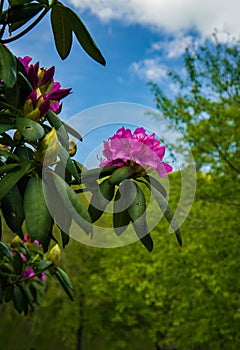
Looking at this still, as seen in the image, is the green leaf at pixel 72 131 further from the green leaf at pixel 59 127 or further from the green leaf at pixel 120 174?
the green leaf at pixel 120 174

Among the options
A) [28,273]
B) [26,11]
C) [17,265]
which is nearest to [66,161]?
[26,11]

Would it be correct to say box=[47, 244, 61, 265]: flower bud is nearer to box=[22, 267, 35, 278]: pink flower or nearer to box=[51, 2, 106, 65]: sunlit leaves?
box=[22, 267, 35, 278]: pink flower

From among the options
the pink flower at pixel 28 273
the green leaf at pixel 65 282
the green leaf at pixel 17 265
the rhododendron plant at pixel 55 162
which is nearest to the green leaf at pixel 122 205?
the rhododendron plant at pixel 55 162

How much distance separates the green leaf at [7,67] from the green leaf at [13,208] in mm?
284

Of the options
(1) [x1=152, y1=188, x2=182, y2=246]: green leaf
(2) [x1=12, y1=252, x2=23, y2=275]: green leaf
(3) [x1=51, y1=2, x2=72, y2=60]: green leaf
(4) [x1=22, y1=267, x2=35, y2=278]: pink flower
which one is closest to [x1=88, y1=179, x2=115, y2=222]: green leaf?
(1) [x1=152, y1=188, x2=182, y2=246]: green leaf

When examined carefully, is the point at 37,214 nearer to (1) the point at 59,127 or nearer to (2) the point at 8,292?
(1) the point at 59,127

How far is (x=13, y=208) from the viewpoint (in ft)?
3.95

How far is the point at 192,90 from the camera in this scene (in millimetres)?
7230

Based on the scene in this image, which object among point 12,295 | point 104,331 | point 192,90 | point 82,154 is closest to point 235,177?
point 192,90

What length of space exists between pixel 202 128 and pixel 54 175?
19.9ft

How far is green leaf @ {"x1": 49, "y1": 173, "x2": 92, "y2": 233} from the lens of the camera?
1.10 meters

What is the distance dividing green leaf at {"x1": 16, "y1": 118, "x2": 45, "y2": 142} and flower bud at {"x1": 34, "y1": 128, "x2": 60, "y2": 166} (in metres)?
0.02

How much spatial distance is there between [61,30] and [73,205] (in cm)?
64

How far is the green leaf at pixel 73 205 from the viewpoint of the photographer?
1100mm
